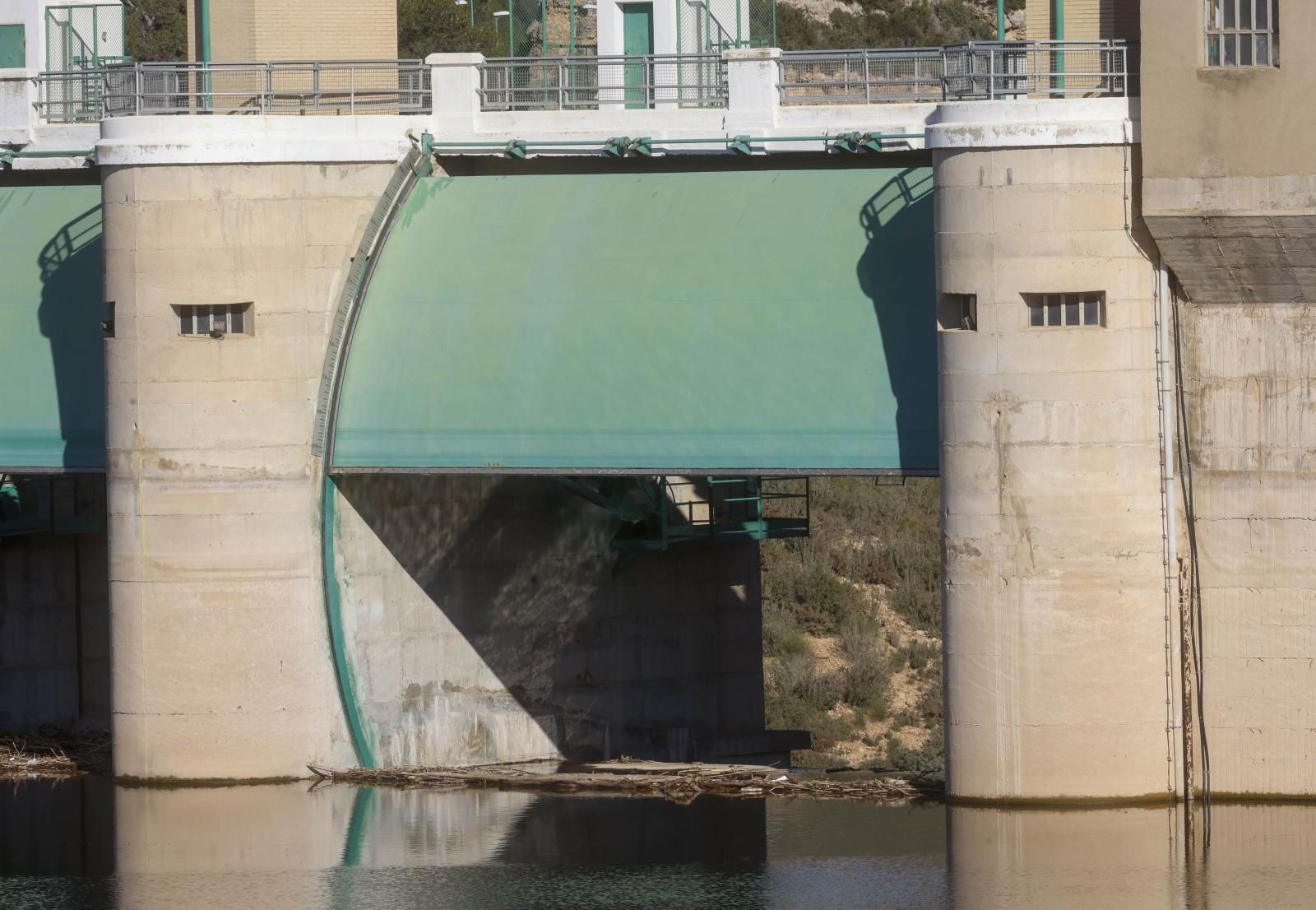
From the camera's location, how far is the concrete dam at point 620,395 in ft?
91.1

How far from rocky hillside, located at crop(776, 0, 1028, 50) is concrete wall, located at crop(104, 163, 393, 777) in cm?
5829

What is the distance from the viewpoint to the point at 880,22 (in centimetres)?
9188

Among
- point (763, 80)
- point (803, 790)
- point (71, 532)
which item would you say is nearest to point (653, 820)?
point (803, 790)

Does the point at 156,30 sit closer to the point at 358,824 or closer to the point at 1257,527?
the point at 358,824

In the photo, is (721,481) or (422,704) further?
(721,481)

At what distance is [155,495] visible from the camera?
31.4 meters

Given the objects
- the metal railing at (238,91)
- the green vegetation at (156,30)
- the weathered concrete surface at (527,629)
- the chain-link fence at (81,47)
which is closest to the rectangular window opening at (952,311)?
the metal railing at (238,91)

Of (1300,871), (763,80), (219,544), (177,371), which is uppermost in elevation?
(763,80)

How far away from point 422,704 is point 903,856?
380 inches

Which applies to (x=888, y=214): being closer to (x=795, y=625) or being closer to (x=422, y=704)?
(x=422, y=704)

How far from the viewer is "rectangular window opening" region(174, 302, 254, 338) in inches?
1239

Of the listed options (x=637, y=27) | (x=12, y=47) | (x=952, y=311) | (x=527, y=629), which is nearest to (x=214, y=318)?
(x=527, y=629)

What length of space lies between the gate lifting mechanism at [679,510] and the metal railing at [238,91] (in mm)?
6532

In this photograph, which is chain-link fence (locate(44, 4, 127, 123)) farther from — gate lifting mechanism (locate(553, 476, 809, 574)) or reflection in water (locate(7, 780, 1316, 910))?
reflection in water (locate(7, 780, 1316, 910))
